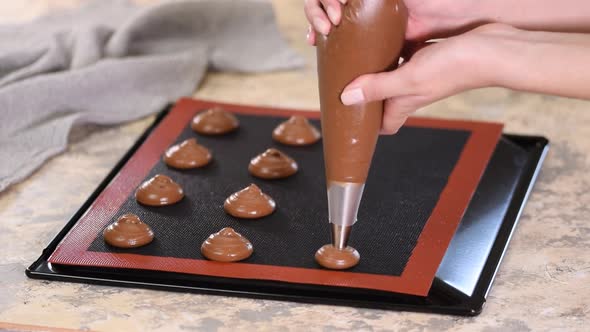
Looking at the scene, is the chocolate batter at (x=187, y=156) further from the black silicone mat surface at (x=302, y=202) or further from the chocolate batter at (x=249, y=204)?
the chocolate batter at (x=249, y=204)

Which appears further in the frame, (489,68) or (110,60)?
(110,60)

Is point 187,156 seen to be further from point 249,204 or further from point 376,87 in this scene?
point 376,87

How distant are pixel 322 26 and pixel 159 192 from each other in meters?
0.45

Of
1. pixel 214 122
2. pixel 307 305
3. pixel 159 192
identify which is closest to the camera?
pixel 307 305

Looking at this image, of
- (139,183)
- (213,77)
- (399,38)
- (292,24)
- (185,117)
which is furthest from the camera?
(292,24)

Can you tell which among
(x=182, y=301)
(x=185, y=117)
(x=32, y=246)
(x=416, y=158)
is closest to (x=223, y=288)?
(x=182, y=301)

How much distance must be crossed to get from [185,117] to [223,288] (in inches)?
24.5

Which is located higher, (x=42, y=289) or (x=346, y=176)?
(x=346, y=176)

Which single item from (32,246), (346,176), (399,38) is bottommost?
(32,246)

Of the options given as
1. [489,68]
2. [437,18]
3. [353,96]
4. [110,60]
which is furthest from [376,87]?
[110,60]

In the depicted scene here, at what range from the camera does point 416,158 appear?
1.65 m

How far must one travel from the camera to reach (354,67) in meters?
1.15

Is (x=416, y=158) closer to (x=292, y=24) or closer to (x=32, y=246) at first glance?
(x=32, y=246)

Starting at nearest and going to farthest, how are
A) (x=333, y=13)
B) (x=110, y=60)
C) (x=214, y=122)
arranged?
(x=333, y=13) < (x=214, y=122) < (x=110, y=60)
